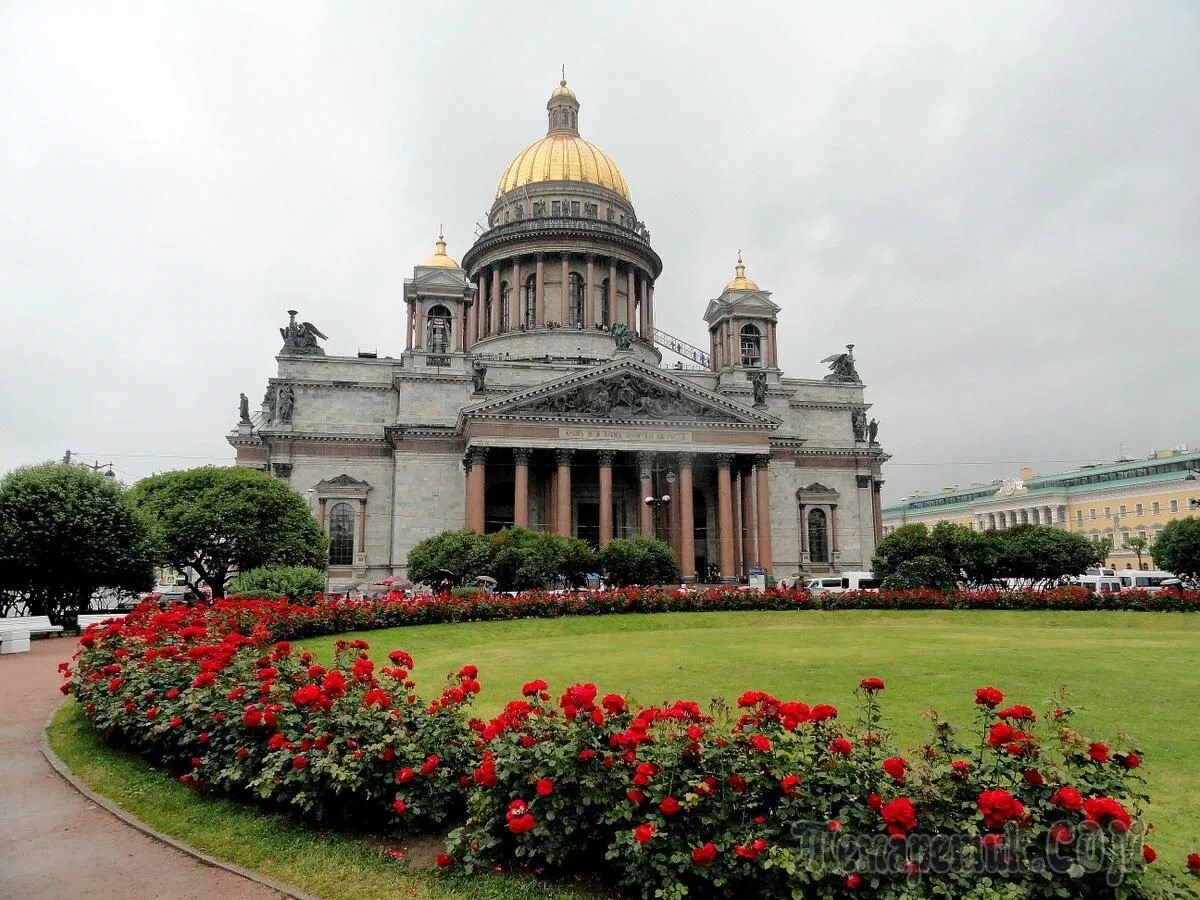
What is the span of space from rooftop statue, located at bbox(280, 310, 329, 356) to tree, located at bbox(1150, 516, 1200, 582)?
52.3m

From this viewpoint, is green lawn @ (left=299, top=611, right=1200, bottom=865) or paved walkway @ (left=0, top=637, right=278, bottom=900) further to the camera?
green lawn @ (left=299, top=611, right=1200, bottom=865)

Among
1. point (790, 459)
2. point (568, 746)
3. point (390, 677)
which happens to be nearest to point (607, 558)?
point (790, 459)

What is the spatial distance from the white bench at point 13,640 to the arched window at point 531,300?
42.8 metres

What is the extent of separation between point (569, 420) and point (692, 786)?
40.2 m

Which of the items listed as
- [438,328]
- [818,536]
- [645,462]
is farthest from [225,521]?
[818,536]

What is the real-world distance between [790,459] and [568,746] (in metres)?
50.9

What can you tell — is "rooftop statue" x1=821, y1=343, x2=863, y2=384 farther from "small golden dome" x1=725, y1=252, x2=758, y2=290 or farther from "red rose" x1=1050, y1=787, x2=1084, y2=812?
"red rose" x1=1050, y1=787, x2=1084, y2=812

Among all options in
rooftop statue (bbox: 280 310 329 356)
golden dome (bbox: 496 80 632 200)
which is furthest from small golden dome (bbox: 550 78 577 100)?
rooftop statue (bbox: 280 310 329 356)

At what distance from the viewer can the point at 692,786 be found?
600 centimetres

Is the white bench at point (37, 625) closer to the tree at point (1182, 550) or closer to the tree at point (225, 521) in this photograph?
the tree at point (225, 521)

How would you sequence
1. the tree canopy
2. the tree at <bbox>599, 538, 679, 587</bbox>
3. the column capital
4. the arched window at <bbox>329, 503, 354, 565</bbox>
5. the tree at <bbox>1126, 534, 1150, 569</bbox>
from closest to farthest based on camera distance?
the tree at <bbox>599, 538, 679, 587</bbox> < the tree canopy < the column capital < the arched window at <bbox>329, 503, 354, 565</bbox> < the tree at <bbox>1126, 534, 1150, 569</bbox>

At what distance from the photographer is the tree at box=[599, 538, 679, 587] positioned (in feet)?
122

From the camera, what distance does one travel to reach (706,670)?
14438mm

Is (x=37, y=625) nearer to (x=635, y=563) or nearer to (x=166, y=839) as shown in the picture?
(x=635, y=563)
